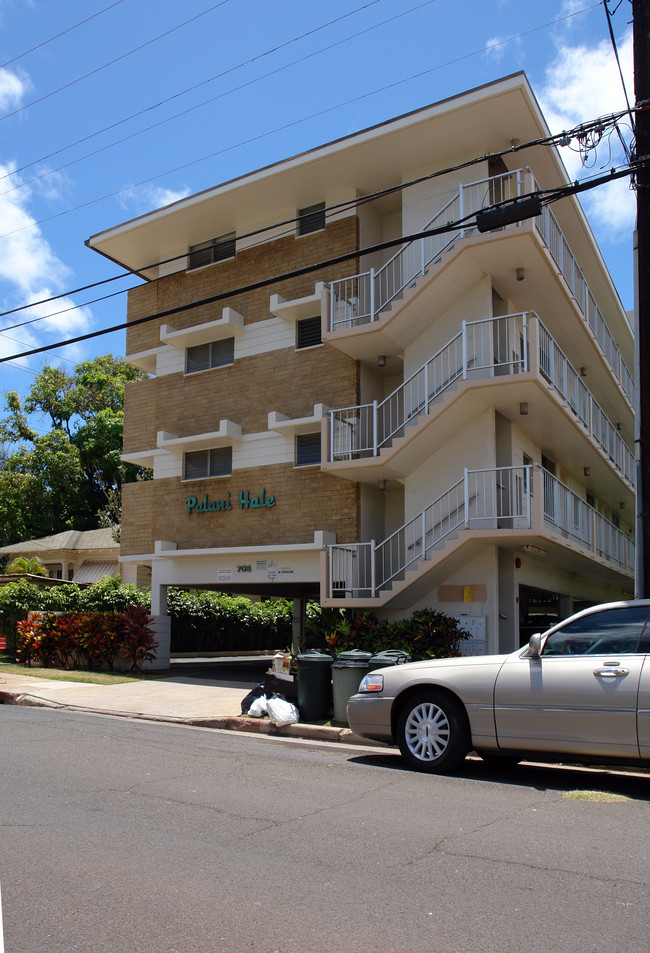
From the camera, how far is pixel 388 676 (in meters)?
8.75

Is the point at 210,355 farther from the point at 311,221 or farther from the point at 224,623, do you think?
the point at 224,623

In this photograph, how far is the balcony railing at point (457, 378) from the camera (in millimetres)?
15391

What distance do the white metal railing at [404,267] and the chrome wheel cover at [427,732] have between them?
31.6ft

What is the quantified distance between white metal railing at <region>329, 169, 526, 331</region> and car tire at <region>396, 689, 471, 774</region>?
958 cm

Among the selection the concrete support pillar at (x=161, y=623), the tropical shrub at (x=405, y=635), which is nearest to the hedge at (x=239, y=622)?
the tropical shrub at (x=405, y=635)

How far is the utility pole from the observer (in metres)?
10.7

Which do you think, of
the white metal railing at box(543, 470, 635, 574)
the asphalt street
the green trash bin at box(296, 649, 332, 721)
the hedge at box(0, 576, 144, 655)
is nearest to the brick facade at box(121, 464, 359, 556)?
the hedge at box(0, 576, 144, 655)

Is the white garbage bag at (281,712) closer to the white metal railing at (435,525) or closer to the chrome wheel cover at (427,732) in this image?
the chrome wheel cover at (427,732)

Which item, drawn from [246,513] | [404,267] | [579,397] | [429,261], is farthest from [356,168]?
[246,513]

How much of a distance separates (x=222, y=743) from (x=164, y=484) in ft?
37.0

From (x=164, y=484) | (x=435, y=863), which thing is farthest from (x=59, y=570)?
(x=435, y=863)

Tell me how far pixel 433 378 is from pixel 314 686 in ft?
23.5

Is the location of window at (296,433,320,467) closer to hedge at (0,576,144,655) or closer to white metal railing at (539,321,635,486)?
white metal railing at (539,321,635,486)

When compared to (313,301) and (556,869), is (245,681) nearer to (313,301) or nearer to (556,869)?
(313,301)
